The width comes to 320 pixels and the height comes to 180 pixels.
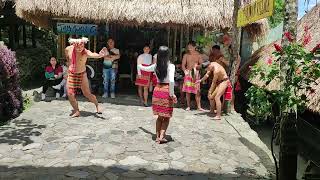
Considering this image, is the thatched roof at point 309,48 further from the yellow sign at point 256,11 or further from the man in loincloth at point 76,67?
the man in loincloth at point 76,67

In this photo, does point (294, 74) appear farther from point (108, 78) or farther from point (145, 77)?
point (108, 78)

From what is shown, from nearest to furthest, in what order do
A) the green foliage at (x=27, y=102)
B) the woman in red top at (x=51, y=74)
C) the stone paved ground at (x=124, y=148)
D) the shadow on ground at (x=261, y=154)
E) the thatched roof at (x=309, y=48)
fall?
1. the stone paved ground at (x=124, y=148)
2. the shadow on ground at (x=261, y=154)
3. the thatched roof at (x=309, y=48)
4. the green foliage at (x=27, y=102)
5. the woman in red top at (x=51, y=74)

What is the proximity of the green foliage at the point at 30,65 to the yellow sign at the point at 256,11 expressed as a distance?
808 centimetres

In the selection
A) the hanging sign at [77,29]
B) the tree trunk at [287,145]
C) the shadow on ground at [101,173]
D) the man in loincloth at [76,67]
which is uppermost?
the hanging sign at [77,29]

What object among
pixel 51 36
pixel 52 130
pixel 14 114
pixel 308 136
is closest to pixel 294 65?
pixel 308 136

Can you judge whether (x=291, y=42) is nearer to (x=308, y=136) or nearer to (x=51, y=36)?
(x=308, y=136)

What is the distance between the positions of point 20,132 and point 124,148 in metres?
2.11

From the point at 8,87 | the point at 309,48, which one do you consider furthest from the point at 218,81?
the point at 8,87

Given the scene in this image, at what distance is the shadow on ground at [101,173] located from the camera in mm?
5332

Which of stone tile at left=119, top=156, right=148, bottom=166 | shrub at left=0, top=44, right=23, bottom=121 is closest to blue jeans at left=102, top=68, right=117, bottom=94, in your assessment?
shrub at left=0, top=44, right=23, bottom=121

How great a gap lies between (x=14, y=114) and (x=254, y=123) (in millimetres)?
6999

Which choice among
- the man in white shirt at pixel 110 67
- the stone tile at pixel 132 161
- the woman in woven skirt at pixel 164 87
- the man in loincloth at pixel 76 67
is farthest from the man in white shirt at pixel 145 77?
the stone tile at pixel 132 161

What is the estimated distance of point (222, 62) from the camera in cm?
989

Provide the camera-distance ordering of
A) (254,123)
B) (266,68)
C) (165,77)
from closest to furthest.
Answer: (266,68) < (165,77) < (254,123)
